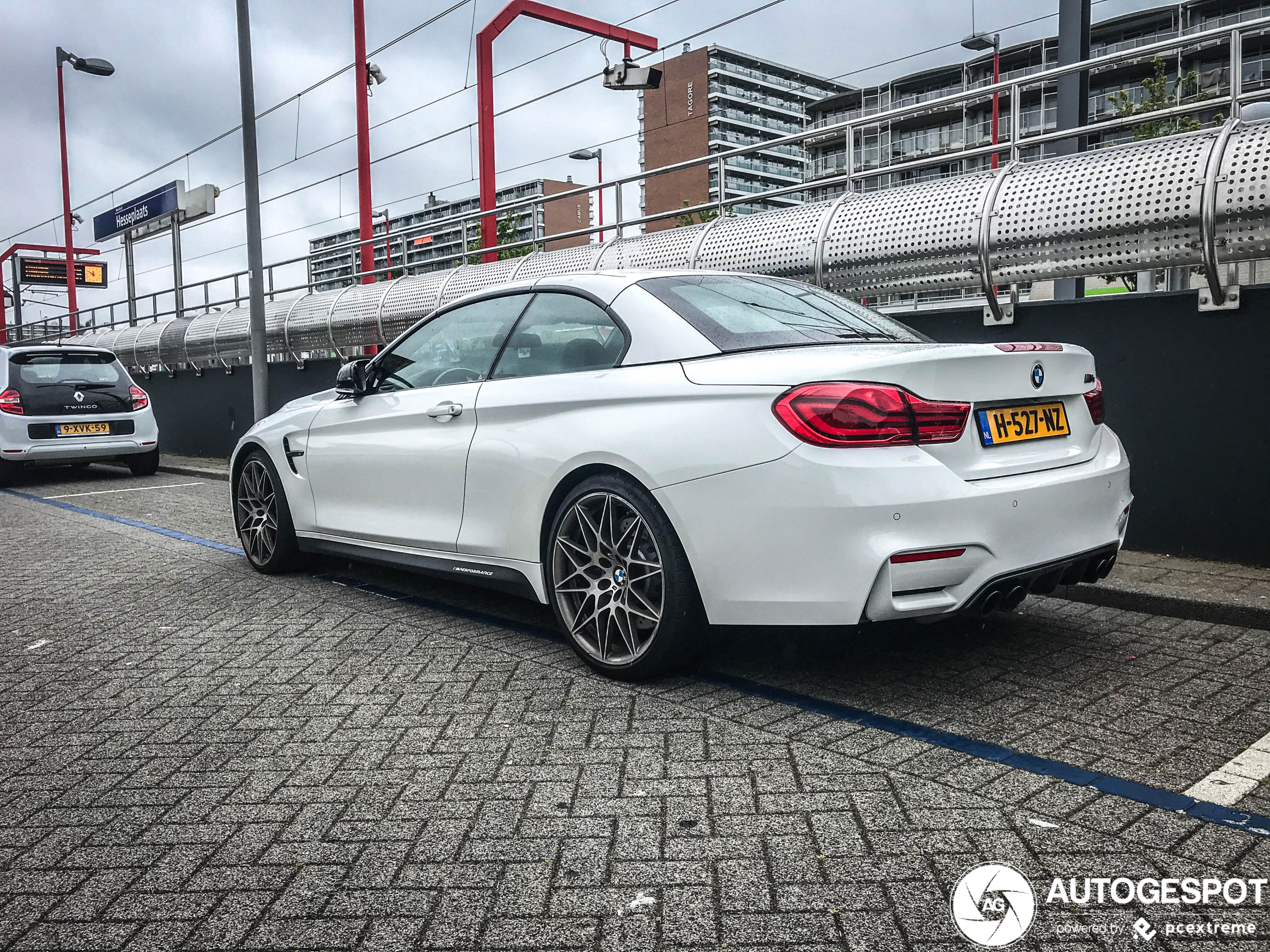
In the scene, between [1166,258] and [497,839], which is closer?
[497,839]

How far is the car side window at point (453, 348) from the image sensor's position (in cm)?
481

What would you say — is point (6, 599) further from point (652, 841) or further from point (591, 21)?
point (591, 21)

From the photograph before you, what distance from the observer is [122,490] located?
1223 centimetres

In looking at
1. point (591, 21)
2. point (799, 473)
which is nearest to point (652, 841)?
point (799, 473)

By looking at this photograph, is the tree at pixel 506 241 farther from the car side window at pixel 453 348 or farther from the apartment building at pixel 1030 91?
the apartment building at pixel 1030 91

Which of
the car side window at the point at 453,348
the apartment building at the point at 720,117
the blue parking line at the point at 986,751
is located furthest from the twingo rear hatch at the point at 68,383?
the apartment building at the point at 720,117

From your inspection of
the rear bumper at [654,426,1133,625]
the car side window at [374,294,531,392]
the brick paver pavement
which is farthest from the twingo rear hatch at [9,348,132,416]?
→ the rear bumper at [654,426,1133,625]

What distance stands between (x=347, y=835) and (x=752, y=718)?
142 centimetres

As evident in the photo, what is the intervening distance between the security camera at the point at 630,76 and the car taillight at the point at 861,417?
15.1m

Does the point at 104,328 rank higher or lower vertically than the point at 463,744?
higher

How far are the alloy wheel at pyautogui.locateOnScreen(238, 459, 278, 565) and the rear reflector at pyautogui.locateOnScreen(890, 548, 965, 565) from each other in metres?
4.09

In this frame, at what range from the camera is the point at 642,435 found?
3773 millimetres

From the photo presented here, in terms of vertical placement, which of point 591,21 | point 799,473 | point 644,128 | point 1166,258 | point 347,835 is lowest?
point 347,835

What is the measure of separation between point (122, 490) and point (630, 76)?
1049cm
